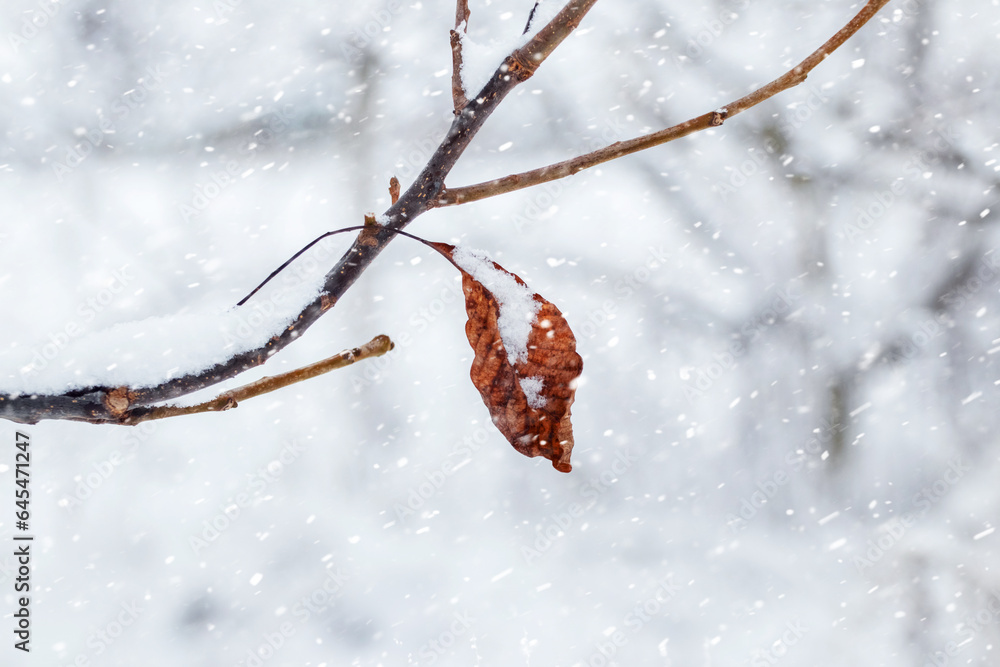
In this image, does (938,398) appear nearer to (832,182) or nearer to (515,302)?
(832,182)

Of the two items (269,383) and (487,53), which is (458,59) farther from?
(269,383)

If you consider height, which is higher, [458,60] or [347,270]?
[458,60]

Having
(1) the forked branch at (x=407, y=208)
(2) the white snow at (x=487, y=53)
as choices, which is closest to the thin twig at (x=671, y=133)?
(1) the forked branch at (x=407, y=208)

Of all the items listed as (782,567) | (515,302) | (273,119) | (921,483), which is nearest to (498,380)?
(515,302)

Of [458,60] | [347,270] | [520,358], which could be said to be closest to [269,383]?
[347,270]

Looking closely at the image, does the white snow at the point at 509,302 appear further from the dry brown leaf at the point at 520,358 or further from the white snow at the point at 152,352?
the white snow at the point at 152,352
